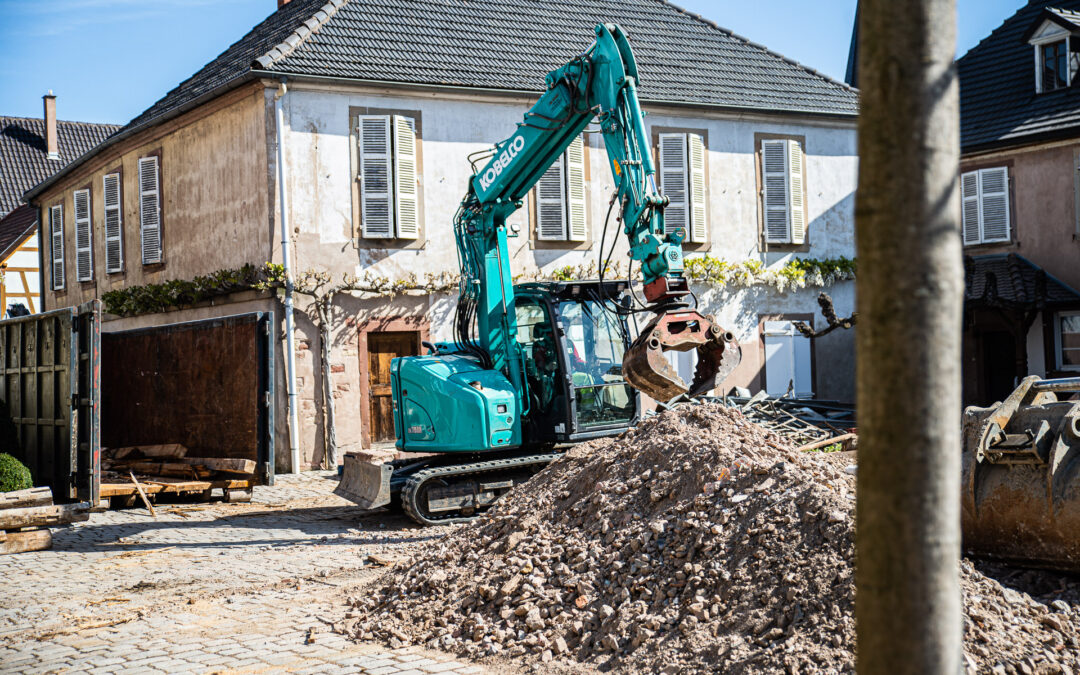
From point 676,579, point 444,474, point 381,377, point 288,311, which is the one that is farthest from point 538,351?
point 288,311

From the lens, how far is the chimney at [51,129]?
38.6 m

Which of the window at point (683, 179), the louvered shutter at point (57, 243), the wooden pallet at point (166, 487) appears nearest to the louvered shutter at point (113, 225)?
the louvered shutter at point (57, 243)

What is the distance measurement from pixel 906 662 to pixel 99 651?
544 centimetres

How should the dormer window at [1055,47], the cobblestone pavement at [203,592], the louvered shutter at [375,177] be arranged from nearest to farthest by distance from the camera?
the cobblestone pavement at [203,592], the louvered shutter at [375,177], the dormer window at [1055,47]

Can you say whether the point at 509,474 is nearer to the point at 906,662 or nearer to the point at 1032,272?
the point at 906,662

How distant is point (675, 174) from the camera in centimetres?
2039

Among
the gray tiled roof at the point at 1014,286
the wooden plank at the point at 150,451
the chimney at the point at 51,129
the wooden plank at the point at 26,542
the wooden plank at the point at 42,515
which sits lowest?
the wooden plank at the point at 26,542

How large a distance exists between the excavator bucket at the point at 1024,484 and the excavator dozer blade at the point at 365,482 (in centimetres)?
639

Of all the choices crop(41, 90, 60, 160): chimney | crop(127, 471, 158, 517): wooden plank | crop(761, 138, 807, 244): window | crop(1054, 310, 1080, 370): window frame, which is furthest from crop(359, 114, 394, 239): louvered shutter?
crop(41, 90, 60, 160): chimney

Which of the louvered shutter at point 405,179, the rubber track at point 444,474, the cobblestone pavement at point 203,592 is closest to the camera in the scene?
the cobblestone pavement at point 203,592

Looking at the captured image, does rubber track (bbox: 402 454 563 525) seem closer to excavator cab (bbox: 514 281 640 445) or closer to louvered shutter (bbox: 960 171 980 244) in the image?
excavator cab (bbox: 514 281 640 445)

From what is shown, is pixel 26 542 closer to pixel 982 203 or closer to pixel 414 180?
pixel 414 180

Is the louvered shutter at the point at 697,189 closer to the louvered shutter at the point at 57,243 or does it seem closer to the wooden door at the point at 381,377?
the wooden door at the point at 381,377

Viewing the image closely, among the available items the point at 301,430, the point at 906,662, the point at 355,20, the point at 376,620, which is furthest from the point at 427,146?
the point at 906,662
